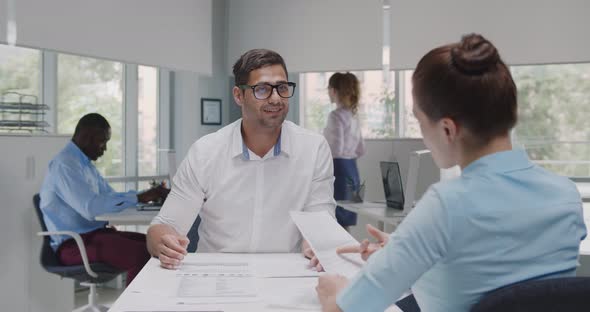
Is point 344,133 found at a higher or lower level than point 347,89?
lower

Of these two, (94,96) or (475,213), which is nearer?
(475,213)

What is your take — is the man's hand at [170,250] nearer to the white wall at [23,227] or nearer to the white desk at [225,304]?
the white desk at [225,304]

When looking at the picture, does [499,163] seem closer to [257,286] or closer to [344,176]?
[257,286]

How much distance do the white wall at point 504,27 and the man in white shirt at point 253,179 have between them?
7.73ft

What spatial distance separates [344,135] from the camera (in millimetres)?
5453

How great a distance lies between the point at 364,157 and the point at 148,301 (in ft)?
11.2

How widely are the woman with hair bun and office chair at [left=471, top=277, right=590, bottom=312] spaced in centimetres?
10

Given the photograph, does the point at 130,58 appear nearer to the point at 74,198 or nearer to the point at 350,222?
the point at 74,198

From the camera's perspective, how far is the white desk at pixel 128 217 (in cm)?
367

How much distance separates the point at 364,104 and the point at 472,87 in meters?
7.71

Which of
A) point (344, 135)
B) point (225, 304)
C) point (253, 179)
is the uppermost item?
point (344, 135)

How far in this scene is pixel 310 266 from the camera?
1799 mm

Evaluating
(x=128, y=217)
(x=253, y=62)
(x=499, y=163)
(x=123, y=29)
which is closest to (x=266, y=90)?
(x=253, y=62)

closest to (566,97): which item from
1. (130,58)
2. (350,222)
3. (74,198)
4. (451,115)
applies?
(350,222)
